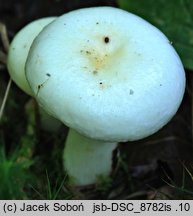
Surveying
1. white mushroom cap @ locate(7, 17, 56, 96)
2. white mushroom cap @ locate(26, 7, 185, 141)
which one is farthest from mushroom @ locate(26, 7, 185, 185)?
white mushroom cap @ locate(7, 17, 56, 96)

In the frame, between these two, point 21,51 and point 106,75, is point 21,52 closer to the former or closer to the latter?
point 21,51

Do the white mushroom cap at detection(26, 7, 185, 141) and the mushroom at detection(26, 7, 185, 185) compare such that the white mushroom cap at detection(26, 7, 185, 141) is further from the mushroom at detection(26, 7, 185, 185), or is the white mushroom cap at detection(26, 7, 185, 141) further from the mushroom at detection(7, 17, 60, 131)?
the mushroom at detection(7, 17, 60, 131)

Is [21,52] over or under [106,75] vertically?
under

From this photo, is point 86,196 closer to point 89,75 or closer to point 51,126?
point 51,126

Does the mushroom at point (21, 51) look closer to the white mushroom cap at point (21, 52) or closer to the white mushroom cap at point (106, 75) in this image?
the white mushroom cap at point (21, 52)

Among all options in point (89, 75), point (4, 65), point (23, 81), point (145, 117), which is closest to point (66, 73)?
point (89, 75)

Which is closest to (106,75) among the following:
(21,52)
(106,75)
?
(106,75)

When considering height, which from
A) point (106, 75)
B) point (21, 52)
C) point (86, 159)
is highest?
point (106, 75)

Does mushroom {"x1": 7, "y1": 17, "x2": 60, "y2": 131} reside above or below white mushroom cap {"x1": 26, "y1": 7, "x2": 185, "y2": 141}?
below

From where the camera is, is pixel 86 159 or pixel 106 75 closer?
pixel 106 75
